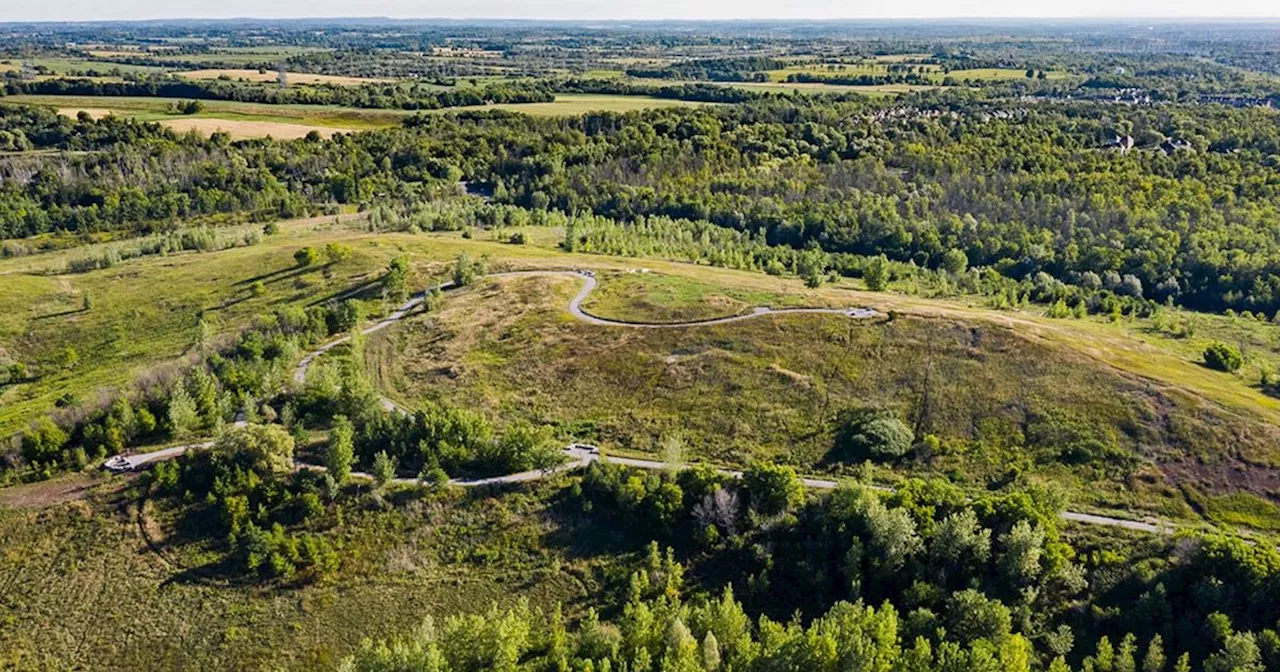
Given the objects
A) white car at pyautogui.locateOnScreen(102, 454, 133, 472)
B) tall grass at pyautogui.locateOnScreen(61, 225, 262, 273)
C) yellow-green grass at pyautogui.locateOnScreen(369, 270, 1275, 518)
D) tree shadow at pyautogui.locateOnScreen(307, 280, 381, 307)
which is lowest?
white car at pyautogui.locateOnScreen(102, 454, 133, 472)

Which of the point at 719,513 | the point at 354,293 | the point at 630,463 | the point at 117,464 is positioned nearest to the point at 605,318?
the point at 630,463

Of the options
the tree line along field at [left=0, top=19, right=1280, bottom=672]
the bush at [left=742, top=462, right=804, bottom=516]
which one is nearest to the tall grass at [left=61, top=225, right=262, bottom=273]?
the tree line along field at [left=0, top=19, right=1280, bottom=672]

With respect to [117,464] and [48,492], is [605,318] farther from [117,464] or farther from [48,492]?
[48,492]

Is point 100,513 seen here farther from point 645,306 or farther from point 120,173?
point 120,173

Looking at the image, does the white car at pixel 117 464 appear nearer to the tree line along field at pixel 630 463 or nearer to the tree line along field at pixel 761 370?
the tree line along field at pixel 630 463

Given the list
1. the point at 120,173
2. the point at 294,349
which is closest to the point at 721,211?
the point at 294,349

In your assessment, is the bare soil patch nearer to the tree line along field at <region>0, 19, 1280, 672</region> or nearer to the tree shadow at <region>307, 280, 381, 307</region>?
the tree line along field at <region>0, 19, 1280, 672</region>

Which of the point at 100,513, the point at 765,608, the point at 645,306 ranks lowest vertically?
the point at 765,608
